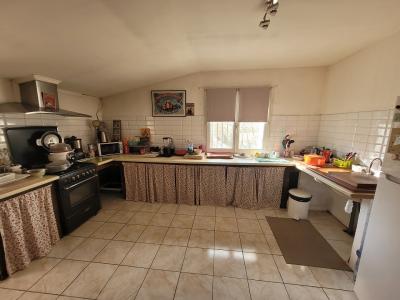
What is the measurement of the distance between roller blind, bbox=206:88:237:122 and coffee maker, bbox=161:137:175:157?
844 mm

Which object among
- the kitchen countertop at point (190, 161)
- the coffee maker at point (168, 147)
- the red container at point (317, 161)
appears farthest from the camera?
the coffee maker at point (168, 147)

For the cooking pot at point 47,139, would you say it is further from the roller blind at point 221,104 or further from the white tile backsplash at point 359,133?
the white tile backsplash at point 359,133

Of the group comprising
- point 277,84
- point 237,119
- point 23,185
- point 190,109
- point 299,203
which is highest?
point 277,84

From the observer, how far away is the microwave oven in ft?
9.46

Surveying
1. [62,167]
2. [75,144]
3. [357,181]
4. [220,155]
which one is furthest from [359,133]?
[75,144]

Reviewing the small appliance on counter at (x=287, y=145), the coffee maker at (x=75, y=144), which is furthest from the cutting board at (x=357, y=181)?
the coffee maker at (x=75, y=144)

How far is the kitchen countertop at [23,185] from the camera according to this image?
1437 mm

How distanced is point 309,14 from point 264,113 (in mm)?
1663

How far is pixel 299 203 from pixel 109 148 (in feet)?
10.3

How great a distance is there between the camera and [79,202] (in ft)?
7.19

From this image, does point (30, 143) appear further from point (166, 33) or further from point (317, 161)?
point (317, 161)

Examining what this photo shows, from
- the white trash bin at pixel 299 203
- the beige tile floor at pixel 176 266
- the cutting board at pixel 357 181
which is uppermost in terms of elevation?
the cutting board at pixel 357 181

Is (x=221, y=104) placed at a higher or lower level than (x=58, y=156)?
higher

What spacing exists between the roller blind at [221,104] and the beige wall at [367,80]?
147 cm
